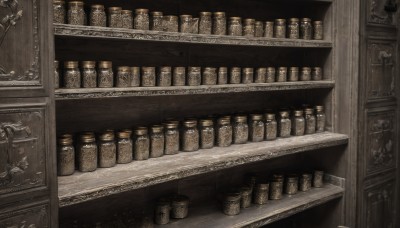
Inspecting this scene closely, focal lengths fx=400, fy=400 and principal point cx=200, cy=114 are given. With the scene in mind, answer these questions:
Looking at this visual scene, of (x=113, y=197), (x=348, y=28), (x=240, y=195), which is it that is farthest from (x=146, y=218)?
(x=348, y=28)

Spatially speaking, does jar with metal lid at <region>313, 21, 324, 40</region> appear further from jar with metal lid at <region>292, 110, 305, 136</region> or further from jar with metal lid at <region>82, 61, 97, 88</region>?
jar with metal lid at <region>82, 61, 97, 88</region>

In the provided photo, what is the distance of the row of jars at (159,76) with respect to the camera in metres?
1.71

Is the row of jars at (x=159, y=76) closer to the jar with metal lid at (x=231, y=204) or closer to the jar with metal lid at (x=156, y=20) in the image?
the jar with metal lid at (x=156, y=20)

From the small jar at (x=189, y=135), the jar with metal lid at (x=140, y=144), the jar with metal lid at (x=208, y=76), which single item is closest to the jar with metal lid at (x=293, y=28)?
the jar with metal lid at (x=208, y=76)

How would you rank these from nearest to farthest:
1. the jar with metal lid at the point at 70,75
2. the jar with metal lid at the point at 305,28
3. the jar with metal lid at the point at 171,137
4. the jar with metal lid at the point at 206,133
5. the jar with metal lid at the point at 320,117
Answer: the jar with metal lid at the point at 70,75, the jar with metal lid at the point at 171,137, the jar with metal lid at the point at 206,133, the jar with metal lid at the point at 305,28, the jar with metal lid at the point at 320,117

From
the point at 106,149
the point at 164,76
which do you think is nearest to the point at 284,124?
the point at 164,76

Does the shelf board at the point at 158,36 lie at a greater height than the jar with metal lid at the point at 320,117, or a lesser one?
greater

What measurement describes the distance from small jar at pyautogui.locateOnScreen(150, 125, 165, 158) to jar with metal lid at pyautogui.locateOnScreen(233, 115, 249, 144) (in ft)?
1.60

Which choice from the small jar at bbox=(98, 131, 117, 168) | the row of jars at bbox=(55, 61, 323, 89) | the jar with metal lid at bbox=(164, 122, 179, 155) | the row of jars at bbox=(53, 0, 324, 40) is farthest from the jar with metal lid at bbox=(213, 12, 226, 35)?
the small jar at bbox=(98, 131, 117, 168)

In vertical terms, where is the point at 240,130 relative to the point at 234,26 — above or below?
below

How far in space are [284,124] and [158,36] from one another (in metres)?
1.06

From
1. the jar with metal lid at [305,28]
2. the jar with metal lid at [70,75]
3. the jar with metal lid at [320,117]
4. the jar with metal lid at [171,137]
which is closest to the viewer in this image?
the jar with metal lid at [70,75]

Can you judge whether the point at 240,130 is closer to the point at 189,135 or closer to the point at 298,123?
the point at 189,135

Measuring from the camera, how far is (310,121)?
2.62 m
